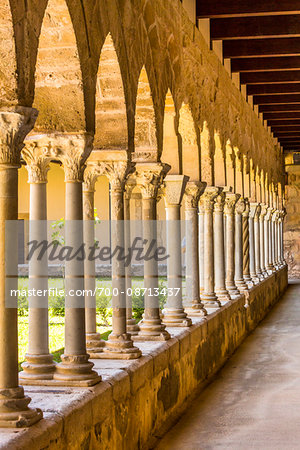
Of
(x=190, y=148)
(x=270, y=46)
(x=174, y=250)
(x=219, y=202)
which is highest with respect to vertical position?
(x=270, y=46)

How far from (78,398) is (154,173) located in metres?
2.48

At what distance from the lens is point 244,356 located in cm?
818

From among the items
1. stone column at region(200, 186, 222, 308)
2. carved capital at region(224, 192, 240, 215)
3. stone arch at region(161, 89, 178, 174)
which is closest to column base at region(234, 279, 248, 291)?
carved capital at region(224, 192, 240, 215)

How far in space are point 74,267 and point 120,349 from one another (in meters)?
0.91

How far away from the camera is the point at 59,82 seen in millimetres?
3879

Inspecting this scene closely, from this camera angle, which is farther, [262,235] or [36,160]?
[262,235]

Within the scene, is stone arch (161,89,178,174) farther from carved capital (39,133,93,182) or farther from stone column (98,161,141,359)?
carved capital (39,133,93,182)

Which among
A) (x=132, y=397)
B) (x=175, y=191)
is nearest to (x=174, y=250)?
(x=175, y=191)

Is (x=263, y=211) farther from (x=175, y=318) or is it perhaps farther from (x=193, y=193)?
(x=175, y=318)

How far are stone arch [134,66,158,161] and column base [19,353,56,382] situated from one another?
2156 mm

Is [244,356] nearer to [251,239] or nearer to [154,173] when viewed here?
[154,173]

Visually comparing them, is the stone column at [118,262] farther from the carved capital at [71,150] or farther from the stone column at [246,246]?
the stone column at [246,246]

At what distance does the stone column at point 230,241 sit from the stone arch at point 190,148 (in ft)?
8.45

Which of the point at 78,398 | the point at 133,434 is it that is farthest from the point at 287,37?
the point at 78,398
